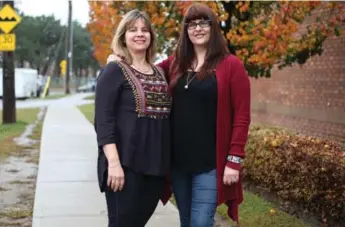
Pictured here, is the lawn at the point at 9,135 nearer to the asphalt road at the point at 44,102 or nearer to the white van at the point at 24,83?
the asphalt road at the point at 44,102

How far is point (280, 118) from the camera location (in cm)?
1109

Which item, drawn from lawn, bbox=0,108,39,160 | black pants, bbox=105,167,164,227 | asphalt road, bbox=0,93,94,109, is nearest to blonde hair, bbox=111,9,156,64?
black pants, bbox=105,167,164,227

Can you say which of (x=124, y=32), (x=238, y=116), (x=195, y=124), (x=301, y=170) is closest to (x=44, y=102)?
(x=301, y=170)

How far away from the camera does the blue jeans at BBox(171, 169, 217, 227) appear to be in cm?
317

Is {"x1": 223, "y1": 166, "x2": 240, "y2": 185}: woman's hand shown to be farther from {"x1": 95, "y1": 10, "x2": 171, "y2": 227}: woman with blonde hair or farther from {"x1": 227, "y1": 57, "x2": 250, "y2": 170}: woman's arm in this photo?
{"x1": 95, "y1": 10, "x2": 171, "y2": 227}: woman with blonde hair

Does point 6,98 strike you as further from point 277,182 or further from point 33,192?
point 277,182

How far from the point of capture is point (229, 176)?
311 cm

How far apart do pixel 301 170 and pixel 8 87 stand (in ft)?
37.6

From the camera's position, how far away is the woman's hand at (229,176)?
3107 millimetres

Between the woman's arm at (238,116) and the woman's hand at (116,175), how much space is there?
633 mm

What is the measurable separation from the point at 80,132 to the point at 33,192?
6080 mm

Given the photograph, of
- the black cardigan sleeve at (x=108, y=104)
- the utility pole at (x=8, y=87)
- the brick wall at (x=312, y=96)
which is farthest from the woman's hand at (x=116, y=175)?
the utility pole at (x=8, y=87)

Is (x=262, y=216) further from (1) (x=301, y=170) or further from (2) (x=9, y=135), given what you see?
(2) (x=9, y=135)

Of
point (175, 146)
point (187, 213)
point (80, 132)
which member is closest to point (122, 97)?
point (175, 146)
